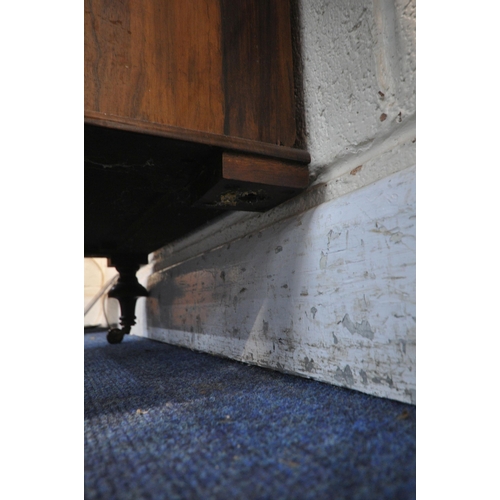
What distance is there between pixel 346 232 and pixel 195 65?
0.30 metres

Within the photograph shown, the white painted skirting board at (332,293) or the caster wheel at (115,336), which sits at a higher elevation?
the white painted skirting board at (332,293)

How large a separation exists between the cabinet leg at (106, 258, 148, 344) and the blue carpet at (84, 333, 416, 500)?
0.72 meters

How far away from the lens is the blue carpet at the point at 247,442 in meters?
0.25

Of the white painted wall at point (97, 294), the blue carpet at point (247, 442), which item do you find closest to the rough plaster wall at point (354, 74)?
the blue carpet at point (247, 442)

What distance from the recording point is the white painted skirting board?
1.32 ft

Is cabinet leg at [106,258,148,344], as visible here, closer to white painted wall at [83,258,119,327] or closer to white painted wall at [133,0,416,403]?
white painted wall at [133,0,416,403]

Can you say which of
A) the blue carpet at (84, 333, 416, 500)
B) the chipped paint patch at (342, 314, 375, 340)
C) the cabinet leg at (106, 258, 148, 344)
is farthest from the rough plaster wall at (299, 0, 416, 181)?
the cabinet leg at (106, 258, 148, 344)

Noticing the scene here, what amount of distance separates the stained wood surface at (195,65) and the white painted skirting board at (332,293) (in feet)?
0.58

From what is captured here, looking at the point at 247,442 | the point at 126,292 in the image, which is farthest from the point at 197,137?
the point at 126,292

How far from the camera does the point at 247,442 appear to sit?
0.32 metres

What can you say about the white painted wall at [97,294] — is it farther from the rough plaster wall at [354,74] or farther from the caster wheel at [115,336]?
the rough plaster wall at [354,74]
